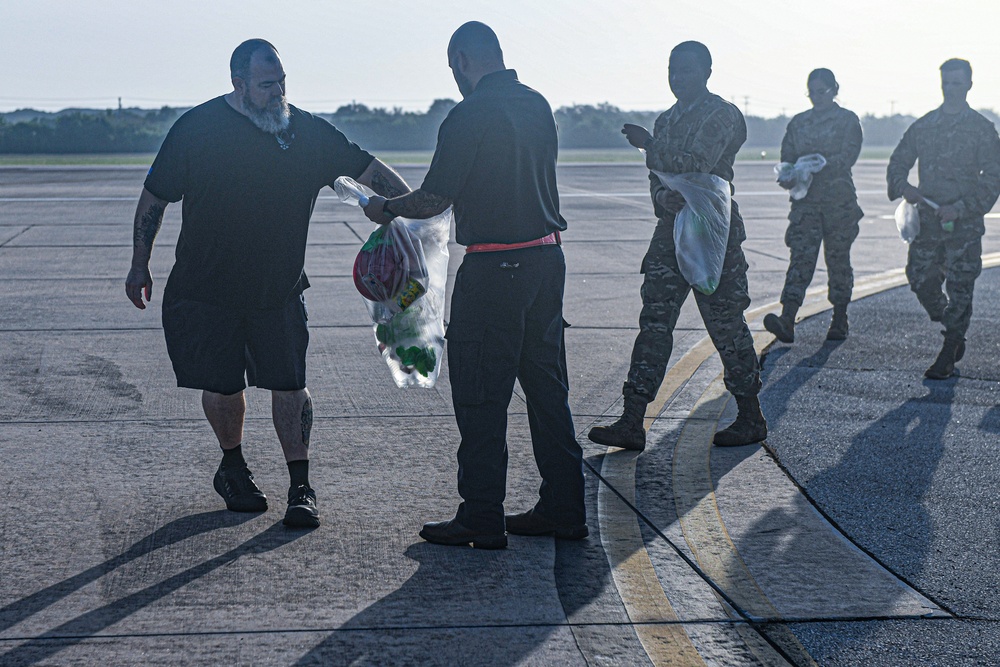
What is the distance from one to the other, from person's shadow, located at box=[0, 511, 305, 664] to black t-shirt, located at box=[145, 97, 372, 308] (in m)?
0.90

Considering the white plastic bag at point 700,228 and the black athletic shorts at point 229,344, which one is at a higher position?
the white plastic bag at point 700,228

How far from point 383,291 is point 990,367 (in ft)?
16.2

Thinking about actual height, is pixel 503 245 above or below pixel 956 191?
below

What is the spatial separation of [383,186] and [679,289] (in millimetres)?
1738

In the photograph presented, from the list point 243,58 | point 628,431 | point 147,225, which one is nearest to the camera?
point 243,58

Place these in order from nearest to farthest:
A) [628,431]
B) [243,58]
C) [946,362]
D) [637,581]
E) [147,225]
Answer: [637,581]
[243,58]
[147,225]
[628,431]
[946,362]

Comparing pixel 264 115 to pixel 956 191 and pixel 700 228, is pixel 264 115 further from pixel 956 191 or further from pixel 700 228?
pixel 956 191

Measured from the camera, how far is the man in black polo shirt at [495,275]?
4141 millimetres

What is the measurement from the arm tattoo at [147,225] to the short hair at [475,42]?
142 cm

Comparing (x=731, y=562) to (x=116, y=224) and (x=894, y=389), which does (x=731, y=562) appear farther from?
(x=116, y=224)

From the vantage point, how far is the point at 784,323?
26.9ft

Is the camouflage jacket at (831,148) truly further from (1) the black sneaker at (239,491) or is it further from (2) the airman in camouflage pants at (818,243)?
(1) the black sneaker at (239,491)

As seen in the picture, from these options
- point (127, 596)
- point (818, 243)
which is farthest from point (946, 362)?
point (127, 596)

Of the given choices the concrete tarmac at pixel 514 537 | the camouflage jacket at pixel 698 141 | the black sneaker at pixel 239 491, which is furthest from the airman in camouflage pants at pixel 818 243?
the black sneaker at pixel 239 491
